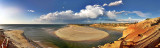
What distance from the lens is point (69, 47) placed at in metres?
18.3

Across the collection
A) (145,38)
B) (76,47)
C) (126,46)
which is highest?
(145,38)

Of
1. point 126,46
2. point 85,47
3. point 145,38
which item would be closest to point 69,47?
point 85,47

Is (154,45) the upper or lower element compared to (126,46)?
upper

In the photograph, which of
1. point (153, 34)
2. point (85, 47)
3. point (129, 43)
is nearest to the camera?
point (153, 34)

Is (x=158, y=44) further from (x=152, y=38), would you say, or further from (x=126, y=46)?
(x=126, y=46)

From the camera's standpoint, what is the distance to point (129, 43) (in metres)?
6.65

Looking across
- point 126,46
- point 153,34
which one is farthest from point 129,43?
point 153,34

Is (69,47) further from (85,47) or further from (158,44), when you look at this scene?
(158,44)

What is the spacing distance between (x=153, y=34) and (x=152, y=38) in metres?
0.38

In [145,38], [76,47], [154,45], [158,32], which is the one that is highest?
[158,32]

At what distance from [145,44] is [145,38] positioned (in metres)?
0.55

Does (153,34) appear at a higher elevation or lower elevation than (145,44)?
higher

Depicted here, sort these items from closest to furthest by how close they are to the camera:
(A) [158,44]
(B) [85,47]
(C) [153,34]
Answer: (A) [158,44] < (C) [153,34] < (B) [85,47]

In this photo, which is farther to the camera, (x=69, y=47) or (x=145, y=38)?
(x=69, y=47)
